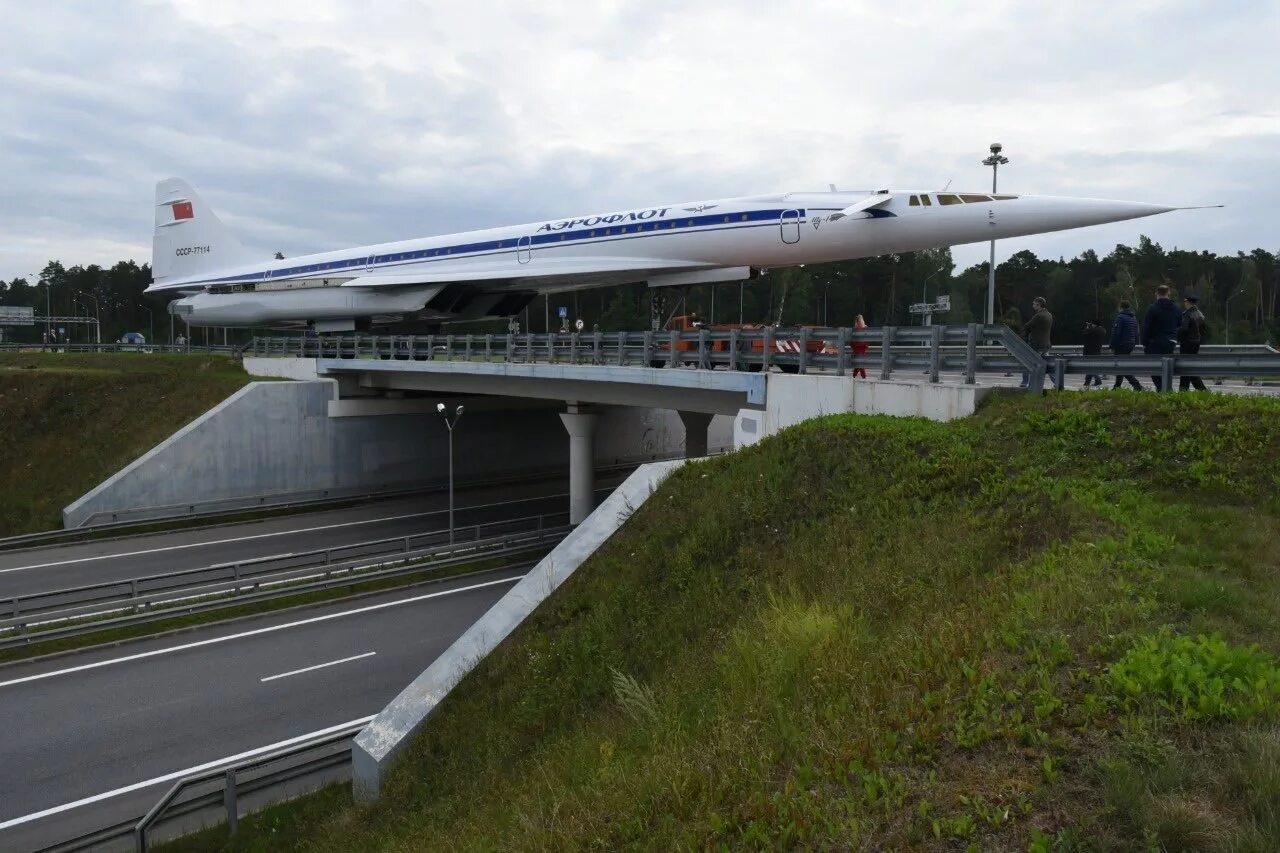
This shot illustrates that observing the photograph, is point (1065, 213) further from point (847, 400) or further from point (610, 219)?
point (610, 219)

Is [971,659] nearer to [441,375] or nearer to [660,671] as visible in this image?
[660,671]

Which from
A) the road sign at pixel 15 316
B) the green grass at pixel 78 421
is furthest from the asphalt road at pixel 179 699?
the road sign at pixel 15 316

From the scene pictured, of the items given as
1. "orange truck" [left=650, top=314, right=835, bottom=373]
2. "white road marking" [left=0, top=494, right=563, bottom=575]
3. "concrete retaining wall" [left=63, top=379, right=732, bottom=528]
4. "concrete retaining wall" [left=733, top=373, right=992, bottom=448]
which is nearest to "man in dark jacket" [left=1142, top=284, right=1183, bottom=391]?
"concrete retaining wall" [left=733, top=373, right=992, bottom=448]

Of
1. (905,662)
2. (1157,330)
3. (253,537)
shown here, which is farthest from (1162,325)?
(253,537)

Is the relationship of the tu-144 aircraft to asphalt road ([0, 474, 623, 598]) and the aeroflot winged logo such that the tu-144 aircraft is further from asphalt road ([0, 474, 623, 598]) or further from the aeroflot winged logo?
asphalt road ([0, 474, 623, 598])

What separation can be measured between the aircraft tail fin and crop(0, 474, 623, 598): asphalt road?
70.9 ft

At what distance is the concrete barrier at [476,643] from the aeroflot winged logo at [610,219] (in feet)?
48.2

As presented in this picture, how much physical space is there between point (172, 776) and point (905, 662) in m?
11.1

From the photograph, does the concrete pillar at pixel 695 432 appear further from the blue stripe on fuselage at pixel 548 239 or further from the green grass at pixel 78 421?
the green grass at pixel 78 421

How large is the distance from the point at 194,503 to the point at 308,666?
18.0 m

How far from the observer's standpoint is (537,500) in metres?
33.3

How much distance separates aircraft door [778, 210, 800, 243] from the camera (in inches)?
864

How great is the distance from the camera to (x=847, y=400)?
1370cm

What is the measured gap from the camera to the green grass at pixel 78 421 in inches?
1142
